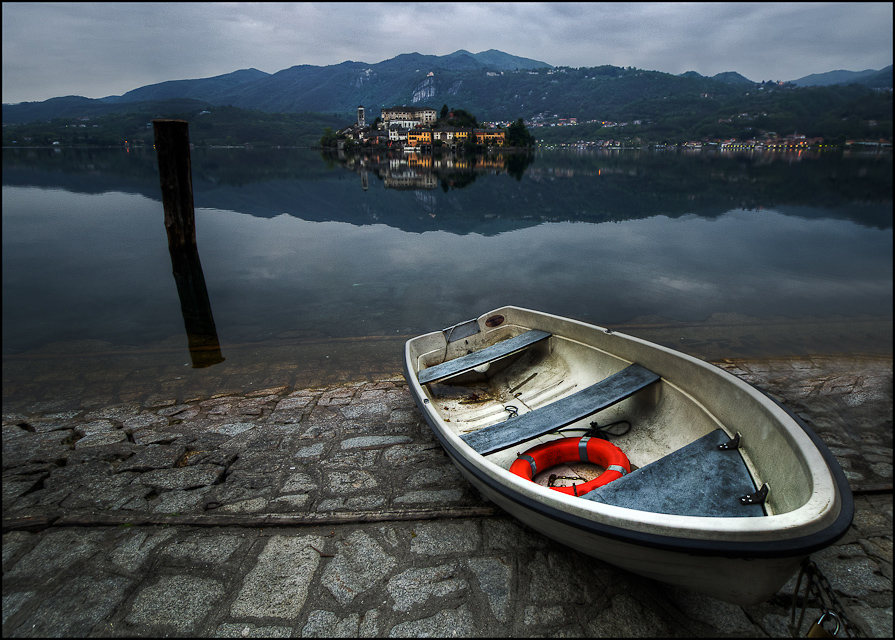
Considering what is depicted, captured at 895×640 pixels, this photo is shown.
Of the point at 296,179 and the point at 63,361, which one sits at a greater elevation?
the point at 296,179

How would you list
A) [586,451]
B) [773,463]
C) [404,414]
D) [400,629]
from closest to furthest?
[400,629]
[773,463]
[586,451]
[404,414]

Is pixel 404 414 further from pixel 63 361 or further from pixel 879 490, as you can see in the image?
pixel 63 361

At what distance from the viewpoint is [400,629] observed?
2.71m

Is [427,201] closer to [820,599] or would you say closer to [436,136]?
[820,599]

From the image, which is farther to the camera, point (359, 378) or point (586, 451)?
point (359, 378)

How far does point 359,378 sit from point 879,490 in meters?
5.77

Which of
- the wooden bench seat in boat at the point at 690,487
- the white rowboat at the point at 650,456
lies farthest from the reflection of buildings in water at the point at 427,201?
the wooden bench seat in boat at the point at 690,487

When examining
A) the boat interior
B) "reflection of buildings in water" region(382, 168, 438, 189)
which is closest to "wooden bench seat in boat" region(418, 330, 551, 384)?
the boat interior

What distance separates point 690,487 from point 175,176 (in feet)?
43.4

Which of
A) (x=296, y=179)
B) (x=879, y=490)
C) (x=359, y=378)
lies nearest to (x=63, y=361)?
(x=359, y=378)

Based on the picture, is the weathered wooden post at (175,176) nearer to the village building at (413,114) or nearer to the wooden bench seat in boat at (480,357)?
the wooden bench seat in boat at (480,357)

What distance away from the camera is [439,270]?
13594 mm

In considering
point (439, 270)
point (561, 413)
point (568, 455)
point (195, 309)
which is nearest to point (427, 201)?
point (439, 270)

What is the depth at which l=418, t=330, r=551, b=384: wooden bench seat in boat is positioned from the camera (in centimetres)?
527
